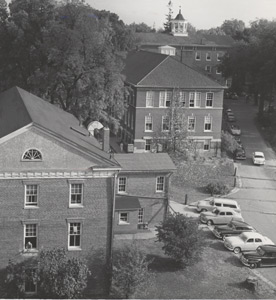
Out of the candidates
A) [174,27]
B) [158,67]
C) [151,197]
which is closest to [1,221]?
[151,197]

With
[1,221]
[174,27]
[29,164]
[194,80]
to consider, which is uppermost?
[174,27]

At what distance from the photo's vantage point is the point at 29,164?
30062mm

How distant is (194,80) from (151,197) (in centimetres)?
2553

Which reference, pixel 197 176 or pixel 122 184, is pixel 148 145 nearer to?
pixel 197 176

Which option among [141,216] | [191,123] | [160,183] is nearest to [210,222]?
[160,183]

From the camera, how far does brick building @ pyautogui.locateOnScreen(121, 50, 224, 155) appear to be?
62.2 m

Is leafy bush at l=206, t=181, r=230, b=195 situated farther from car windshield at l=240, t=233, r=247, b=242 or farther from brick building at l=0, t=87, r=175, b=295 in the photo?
brick building at l=0, t=87, r=175, b=295

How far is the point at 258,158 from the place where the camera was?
61781 mm

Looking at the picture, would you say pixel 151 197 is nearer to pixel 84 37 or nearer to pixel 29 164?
pixel 29 164

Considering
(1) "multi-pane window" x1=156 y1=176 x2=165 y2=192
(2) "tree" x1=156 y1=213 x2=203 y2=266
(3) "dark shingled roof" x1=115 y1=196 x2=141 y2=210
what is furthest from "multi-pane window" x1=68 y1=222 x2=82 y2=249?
(1) "multi-pane window" x1=156 y1=176 x2=165 y2=192

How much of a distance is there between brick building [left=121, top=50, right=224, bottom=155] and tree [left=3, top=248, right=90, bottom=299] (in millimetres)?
31554

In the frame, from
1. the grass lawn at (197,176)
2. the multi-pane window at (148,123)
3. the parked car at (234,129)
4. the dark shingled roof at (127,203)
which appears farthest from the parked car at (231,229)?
the parked car at (234,129)

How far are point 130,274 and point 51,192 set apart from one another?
660 centimetres

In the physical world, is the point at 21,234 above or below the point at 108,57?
below
